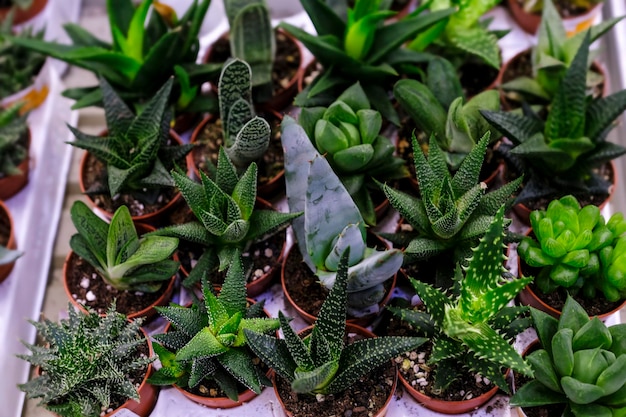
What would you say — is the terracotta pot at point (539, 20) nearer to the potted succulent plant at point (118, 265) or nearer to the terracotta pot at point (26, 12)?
the potted succulent plant at point (118, 265)

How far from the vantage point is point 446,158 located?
143 cm

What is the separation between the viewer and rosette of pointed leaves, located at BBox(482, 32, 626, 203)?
141 centimetres

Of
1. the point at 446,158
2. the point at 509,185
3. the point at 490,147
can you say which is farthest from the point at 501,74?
the point at 509,185

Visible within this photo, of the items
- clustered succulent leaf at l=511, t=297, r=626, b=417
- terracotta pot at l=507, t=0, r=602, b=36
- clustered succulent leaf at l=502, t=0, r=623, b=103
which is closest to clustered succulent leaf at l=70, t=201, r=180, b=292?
clustered succulent leaf at l=511, t=297, r=626, b=417

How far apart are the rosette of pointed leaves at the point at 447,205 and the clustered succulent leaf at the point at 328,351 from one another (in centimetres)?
21

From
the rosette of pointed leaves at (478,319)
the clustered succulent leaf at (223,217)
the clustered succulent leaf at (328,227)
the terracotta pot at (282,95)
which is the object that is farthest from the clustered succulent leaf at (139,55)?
the rosette of pointed leaves at (478,319)

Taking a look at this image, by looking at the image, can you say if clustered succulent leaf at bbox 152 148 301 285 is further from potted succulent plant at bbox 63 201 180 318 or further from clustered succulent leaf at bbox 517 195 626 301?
clustered succulent leaf at bbox 517 195 626 301

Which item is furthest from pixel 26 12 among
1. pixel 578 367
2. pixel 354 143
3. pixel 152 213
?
pixel 578 367

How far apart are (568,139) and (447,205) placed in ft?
1.18

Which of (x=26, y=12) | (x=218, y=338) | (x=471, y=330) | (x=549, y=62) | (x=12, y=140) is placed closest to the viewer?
(x=471, y=330)

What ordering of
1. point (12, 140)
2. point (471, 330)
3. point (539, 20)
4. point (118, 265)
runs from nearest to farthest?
1. point (471, 330)
2. point (118, 265)
3. point (12, 140)
4. point (539, 20)

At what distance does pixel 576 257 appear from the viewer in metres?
1.26

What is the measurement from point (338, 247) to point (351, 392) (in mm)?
295

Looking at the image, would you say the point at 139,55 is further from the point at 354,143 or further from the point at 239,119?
the point at 354,143
